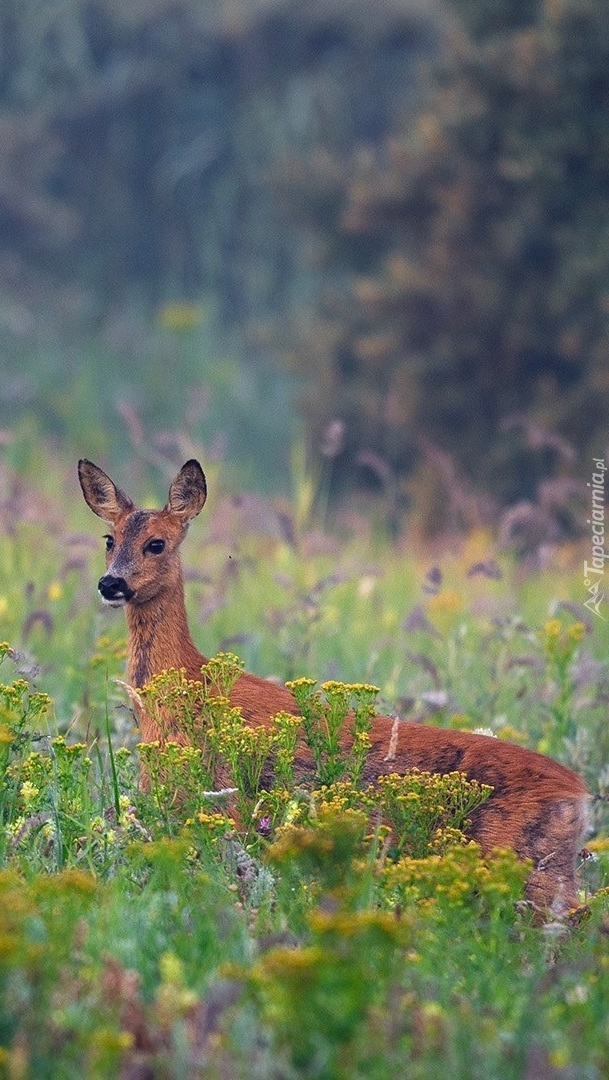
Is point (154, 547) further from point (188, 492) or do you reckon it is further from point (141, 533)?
point (188, 492)

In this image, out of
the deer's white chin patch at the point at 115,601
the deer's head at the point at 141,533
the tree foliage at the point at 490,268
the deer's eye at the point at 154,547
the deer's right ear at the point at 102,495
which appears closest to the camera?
the deer's white chin patch at the point at 115,601

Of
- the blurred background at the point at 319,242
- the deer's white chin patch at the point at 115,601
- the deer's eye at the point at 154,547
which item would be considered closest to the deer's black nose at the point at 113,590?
the deer's white chin patch at the point at 115,601

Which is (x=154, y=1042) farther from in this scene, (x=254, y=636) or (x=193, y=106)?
(x=193, y=106)

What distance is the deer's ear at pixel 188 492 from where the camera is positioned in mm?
5684

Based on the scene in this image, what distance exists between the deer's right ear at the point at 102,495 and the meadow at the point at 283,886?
1.77 ft

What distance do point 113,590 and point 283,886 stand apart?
1.56 meters

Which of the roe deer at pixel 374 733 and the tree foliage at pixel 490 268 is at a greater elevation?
the tree foliage at pixel 490 268

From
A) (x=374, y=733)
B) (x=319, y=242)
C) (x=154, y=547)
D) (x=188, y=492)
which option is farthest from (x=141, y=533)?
(x=319, y=242)

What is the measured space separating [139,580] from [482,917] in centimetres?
166

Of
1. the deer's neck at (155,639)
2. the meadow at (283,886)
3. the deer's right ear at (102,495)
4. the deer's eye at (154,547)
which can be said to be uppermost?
the deer's right ear at (102,495)

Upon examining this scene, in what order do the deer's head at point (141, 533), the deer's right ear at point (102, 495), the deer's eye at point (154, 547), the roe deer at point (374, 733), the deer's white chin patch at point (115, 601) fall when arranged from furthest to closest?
the deer's right ear at point (102, 495) < the deer's eye at point (154, 547) < the deer's head at point (141, 533) < the deer's white chin patch at point (115, 601) < the roe deer at point (374, 733)

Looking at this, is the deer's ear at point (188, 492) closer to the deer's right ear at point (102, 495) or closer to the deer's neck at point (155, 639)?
the deer's right ear at point (102, 495)

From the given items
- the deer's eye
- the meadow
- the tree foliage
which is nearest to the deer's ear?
the deer's eye

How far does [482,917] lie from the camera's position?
4645 millimetres
